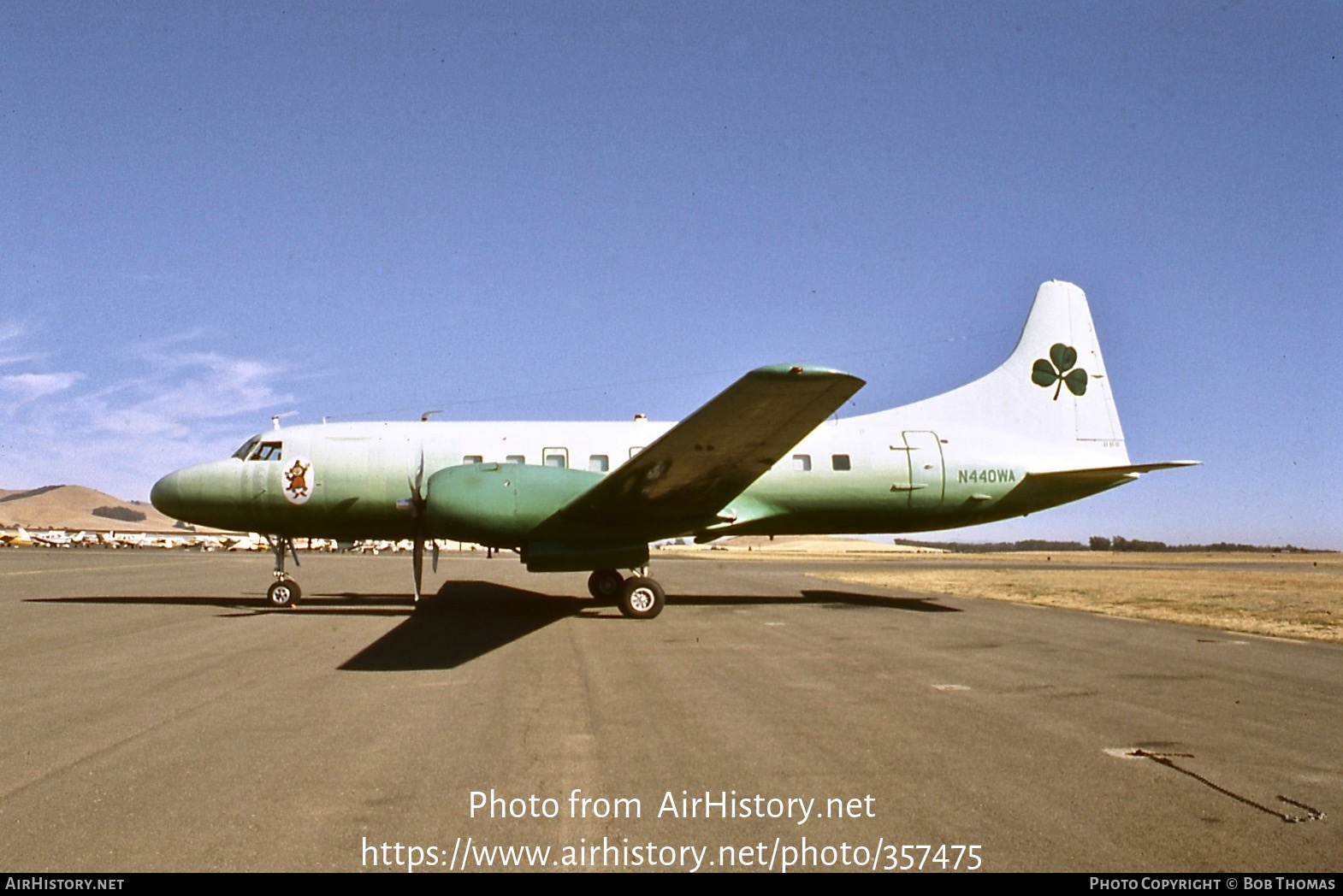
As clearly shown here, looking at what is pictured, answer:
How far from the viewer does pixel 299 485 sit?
16.5 metres

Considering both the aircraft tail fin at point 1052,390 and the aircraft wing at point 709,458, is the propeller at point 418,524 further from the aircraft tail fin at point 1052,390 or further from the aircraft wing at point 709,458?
the aircraft tail fin at point 1052,390

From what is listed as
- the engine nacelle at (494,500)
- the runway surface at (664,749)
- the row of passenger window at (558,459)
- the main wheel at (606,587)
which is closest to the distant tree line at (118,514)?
the row of passenger window at (558,459)

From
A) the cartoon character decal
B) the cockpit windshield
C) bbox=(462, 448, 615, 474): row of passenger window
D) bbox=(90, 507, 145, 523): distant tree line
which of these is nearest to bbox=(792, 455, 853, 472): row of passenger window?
bbox=(462, 448, 615, 474): row of passenger window

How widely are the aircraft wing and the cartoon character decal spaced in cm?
599

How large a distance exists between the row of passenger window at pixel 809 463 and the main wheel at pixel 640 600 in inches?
164

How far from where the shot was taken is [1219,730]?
6.68 meters

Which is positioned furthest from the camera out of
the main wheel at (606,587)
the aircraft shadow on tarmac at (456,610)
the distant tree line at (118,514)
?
the distant tree line at (118,514)

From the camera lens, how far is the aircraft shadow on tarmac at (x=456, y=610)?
419 inches

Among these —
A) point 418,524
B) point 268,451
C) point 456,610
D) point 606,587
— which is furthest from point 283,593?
point 606,587

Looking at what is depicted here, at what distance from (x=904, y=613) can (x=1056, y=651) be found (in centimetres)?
502

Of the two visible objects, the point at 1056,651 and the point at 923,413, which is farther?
the point at 923,413
